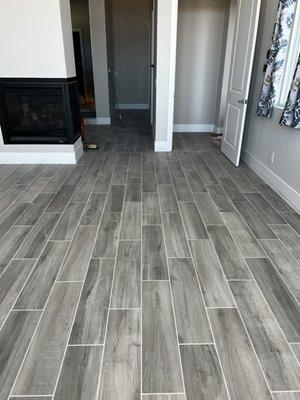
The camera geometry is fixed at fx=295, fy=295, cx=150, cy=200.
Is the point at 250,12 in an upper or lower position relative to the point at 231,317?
upper

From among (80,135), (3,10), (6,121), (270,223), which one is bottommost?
(270,223)

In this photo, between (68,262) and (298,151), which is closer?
(68,262)

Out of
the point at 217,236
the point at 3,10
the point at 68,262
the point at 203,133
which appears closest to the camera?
the point at 68,262

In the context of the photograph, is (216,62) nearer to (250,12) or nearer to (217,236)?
(250,12)

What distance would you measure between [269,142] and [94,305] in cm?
289

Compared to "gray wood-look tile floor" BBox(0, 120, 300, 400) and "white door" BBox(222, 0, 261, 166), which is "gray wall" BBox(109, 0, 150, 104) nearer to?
"white door" BBox(222, 0, 261, 166)

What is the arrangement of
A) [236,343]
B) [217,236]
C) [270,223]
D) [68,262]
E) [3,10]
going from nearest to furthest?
[236,343] → [68,262] → [217,236] → [270,223] → [3,10]

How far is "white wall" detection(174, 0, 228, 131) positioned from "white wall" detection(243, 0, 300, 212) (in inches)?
63.3

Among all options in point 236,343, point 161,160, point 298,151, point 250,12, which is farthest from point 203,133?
point 236,343

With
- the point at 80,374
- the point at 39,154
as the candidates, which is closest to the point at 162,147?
the point at 39,154

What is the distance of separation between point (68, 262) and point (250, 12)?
3.61 meters

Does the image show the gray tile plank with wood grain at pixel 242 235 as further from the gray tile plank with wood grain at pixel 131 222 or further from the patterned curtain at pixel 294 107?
the patterned curtain at pixel 294 107

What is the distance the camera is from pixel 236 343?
156 centimetres

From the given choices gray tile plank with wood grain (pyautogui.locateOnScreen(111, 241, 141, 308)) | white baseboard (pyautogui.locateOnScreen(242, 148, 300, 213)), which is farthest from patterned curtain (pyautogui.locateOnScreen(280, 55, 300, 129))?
gray tile plank with wood grain (pyautogui.locateOnScreen(111, 241, 141, 308))
